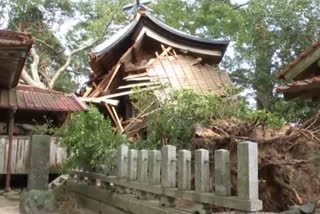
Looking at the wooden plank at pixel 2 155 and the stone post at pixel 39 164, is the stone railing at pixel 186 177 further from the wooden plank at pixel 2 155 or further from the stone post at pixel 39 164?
the wooden plank at pixel 2 155

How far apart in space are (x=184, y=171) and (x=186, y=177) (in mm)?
91

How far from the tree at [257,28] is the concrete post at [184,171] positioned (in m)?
14.1

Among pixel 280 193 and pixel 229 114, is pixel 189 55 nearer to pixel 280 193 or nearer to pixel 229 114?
pixel 229 114

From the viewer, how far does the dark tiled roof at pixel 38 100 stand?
12.6m

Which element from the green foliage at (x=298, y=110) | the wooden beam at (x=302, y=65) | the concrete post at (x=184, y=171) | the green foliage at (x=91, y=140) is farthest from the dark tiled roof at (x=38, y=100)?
the green foliage at (x=298, y=110)

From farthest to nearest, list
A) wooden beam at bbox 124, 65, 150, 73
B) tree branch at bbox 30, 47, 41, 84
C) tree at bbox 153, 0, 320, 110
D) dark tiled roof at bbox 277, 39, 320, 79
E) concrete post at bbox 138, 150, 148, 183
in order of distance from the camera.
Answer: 1. tree branch at bbox 30, 47, 41, 84
2. tree at bbox 153, 0, 320, 110
3. wooden beam at bbox 124, 65, 150, 73
4. dark tiled roof at bbox 277, 39, 320, 79
5. concrete post at bbox 138, 150, 148, 183

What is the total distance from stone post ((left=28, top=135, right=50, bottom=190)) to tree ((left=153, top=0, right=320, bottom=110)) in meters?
12.9

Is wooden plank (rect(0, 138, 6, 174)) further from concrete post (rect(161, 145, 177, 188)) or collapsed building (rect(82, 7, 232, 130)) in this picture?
concrete post (rect(161, 145, 177, 188))

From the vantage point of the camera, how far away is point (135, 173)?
7109 mm

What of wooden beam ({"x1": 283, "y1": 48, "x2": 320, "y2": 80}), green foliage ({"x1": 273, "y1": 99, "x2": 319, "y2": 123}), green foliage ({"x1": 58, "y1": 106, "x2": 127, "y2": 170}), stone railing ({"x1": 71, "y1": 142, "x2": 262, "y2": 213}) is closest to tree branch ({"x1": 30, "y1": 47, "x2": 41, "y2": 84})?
green foliage ({"x1": 273, "y1": 99, "x2": 319, "y2": 123})

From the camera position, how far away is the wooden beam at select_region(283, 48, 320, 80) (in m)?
7.16

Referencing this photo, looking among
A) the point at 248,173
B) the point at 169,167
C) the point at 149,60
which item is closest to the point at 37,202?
A: the point at 169,167

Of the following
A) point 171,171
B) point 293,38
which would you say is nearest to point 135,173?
point 171,171

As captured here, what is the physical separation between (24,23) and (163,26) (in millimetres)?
14477
